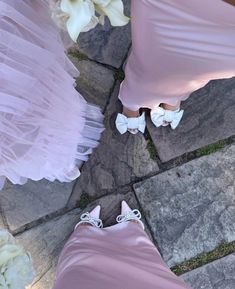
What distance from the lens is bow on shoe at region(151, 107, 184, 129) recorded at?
182 cm

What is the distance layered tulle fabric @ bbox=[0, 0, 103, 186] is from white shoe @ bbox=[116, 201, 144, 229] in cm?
33

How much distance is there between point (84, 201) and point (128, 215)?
18 centimetres

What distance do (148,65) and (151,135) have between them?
56 cm

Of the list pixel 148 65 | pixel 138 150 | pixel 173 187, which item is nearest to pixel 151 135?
pixel 138 150

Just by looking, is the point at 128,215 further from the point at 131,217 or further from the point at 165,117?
the point at 165,117

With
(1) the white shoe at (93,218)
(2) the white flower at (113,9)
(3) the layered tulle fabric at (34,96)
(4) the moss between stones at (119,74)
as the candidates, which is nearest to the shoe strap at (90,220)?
(1) the white shoe at (93,218)

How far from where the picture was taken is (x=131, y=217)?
5.94 ft

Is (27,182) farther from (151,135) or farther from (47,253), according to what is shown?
(151,135)

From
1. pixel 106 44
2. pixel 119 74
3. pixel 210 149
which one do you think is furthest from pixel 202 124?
pixel 106 44

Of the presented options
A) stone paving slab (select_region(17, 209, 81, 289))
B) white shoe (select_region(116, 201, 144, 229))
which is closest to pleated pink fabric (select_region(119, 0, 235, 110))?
white shoe (select_region(116, 201, 144, 229))

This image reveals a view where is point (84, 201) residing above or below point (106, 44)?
below

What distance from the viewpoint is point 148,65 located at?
1357 mm

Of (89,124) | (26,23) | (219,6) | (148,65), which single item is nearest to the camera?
(219,6)

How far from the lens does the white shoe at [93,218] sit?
1.82 meters
